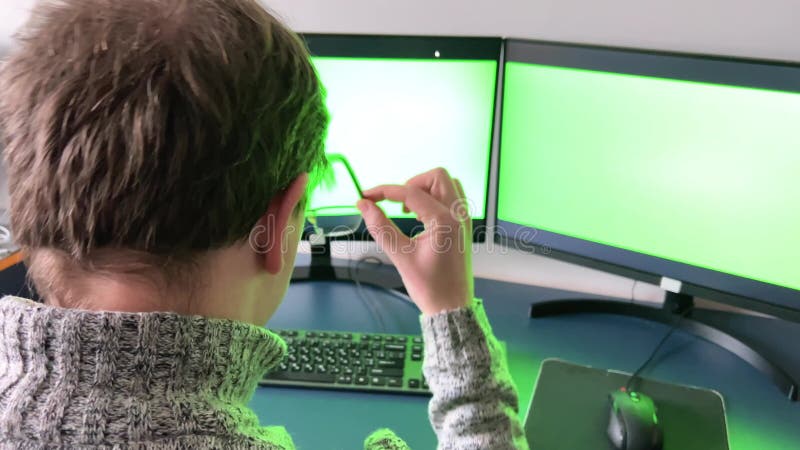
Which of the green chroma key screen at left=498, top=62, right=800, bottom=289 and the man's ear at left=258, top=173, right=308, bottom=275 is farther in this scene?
the green chroma key screen at left=498, top=62, right=800, bottom=289

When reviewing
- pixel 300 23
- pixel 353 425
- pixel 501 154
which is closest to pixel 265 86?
pixel 353 425

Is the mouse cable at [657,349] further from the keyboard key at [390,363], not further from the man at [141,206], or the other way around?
the man at [141,206]

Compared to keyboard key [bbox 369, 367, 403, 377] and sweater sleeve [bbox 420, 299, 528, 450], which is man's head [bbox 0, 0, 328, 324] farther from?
keyboard key [bbox 369, 367, 403, 377]

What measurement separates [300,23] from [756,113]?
29.4 inches

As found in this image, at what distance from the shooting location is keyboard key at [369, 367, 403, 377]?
955 mm

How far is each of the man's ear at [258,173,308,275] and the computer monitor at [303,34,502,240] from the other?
0.47 meters

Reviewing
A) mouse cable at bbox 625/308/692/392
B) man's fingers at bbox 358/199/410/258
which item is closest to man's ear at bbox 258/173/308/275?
man's fingers at bbox 358/199/410/258

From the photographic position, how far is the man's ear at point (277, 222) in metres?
0.57

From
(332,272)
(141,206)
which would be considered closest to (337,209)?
(332,272)

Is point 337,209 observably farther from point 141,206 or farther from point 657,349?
point 141,206

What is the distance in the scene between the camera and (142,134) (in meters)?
0.46

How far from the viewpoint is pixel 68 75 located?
0.47 meters

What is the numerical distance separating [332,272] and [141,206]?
0.79 m

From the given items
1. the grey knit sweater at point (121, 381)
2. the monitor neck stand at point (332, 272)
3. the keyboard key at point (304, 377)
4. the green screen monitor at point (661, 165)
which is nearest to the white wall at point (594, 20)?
the green screen monitor at point (661, 165)
